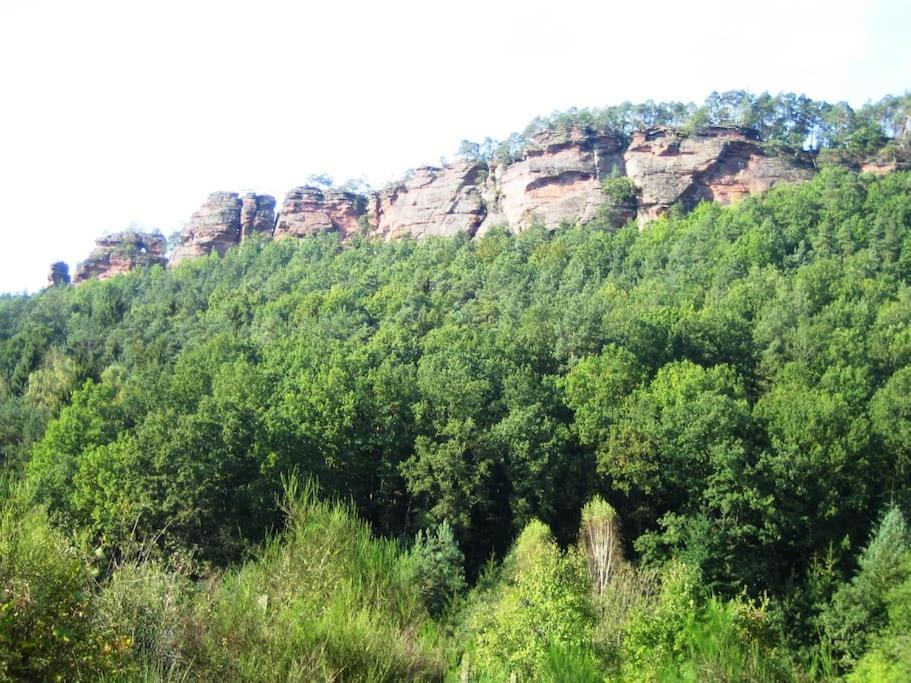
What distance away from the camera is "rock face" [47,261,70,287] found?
100069 millimetres

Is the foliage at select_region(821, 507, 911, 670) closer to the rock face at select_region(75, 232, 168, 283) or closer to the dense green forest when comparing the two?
the dense green forest

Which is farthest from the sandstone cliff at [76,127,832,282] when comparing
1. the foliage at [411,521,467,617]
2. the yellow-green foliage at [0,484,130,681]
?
the yellow-green foliage at [0,484,130,681]

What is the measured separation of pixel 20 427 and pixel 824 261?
50.4 meters

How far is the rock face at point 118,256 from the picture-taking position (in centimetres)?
9581

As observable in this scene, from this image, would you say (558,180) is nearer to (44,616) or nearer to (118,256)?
(118,256)

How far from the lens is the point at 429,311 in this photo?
56.4m

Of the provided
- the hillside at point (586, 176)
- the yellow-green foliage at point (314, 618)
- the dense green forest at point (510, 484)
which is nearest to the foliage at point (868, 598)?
the dense green forest at point (510, 484)

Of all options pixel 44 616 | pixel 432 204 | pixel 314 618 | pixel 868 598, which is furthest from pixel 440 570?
pixel 432 204

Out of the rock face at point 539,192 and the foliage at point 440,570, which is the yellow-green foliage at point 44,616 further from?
the rock face at point 539,192

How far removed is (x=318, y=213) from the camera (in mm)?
92938

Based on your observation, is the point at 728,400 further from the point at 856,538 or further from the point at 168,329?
the point at 168,329

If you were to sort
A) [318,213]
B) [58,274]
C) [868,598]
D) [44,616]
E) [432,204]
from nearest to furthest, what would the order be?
1. [44,616]
2. [868,598]
3. [432,204]
4. [318,213]
5. [58,274]

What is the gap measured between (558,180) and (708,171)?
14.3 m

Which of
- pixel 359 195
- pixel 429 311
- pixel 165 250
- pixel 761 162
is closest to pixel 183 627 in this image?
pixel 429 311
